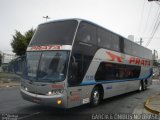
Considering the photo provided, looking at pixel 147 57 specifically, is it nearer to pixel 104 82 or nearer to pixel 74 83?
pixel 104 82

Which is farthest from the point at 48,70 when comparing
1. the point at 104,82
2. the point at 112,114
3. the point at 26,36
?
the point at 26,36

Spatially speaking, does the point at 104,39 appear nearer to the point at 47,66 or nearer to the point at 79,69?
the point at 79,69

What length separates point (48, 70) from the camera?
35.0 feet

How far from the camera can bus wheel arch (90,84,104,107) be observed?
42.8ft

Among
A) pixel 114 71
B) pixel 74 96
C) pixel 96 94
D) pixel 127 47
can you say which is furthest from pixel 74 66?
pixel 127 47

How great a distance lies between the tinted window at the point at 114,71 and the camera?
13.9 meters

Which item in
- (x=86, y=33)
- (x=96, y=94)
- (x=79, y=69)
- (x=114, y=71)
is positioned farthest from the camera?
(x=114, y=71)

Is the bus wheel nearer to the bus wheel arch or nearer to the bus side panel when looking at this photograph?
the bus wheel arch

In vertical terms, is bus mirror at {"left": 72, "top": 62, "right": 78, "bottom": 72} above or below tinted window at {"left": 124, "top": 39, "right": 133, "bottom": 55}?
below

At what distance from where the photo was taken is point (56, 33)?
37.8 feet

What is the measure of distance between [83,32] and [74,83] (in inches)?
95.8

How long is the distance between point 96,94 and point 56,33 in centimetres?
385

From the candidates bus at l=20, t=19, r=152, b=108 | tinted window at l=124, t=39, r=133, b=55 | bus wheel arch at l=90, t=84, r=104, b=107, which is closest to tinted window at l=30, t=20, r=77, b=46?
bus at l=20, t=19, r=152, b=108

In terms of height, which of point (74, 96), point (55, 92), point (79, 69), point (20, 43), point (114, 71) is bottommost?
point (74, 96)
